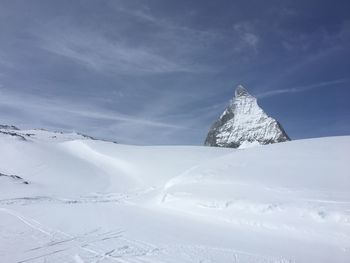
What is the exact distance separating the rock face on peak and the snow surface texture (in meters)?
148

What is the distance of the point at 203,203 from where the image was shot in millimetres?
13125

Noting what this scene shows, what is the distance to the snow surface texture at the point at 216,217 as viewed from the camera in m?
7.81

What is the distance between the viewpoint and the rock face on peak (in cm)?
16762

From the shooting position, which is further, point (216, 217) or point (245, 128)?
point (245, 128)

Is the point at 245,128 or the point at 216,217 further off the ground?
the point at 245,128

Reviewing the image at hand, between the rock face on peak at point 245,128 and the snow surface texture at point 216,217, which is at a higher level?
the rock face on peak at point 245,128

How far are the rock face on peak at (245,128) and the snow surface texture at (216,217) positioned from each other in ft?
484

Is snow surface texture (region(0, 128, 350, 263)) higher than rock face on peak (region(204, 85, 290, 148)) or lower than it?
lower

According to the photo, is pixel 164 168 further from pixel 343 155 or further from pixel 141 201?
pixel 343 155

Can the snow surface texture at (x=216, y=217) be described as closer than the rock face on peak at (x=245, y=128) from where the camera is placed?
Yes

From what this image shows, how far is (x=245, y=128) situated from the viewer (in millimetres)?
180500

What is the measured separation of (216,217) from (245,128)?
17244 cm

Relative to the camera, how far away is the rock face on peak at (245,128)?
168 m

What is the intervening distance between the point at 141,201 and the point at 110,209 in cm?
293
